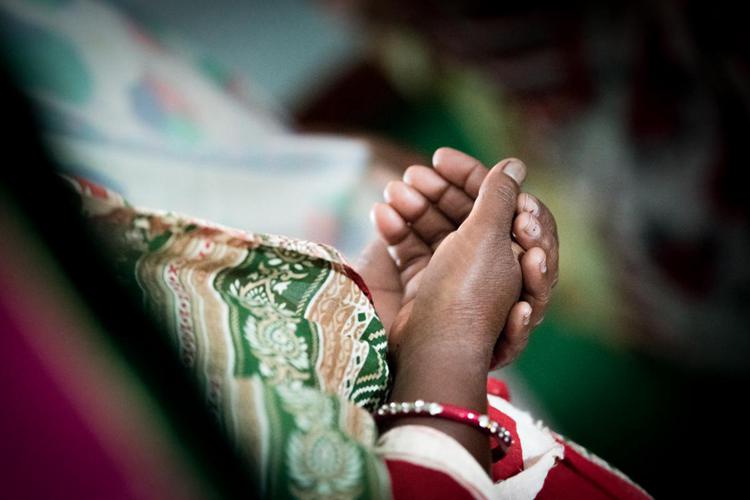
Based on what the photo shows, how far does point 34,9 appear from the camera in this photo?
43.8 inches

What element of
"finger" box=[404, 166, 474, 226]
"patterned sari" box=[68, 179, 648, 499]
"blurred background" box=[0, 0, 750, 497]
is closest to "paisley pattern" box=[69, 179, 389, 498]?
"patterned sari" box=[68, 179, 648, 499]

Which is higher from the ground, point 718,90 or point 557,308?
point 718,90

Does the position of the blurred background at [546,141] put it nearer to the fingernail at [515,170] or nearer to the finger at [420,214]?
the finger at [420,214]

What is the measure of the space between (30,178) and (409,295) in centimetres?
51

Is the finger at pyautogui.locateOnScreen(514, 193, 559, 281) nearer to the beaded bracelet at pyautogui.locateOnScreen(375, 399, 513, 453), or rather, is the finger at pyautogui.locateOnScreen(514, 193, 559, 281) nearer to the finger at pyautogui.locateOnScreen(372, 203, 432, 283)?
the finger at pyautogui.locateOnScreen(372, 203, 432, 283)

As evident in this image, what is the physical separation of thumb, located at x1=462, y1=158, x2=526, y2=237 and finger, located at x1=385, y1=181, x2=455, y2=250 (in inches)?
4.4

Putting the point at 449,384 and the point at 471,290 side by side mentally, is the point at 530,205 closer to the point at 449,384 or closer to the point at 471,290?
the point at 471,290

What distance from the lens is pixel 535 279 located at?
0.70 m

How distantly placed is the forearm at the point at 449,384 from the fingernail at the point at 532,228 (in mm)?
185

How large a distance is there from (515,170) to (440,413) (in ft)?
1.22

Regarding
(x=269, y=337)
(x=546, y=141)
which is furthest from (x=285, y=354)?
(x=546, y=141)

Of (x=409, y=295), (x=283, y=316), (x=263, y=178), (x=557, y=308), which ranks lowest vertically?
(x=283, y=316)

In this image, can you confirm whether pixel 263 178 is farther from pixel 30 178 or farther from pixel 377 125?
pixel 30 178

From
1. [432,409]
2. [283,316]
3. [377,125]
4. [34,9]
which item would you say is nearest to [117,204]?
[283,316]
